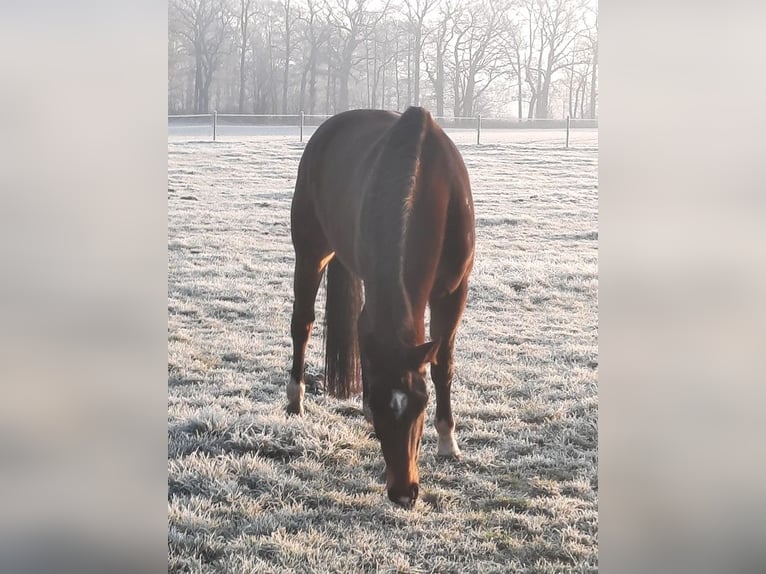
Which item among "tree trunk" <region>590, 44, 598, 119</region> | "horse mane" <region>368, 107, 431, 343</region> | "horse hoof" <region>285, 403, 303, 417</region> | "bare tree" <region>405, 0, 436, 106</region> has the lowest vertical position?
"horse hoof" <region>285, 403, 303, 417</region>

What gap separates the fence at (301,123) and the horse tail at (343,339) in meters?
0.51

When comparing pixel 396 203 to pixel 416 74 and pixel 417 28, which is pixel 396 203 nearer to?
pixel 416 74

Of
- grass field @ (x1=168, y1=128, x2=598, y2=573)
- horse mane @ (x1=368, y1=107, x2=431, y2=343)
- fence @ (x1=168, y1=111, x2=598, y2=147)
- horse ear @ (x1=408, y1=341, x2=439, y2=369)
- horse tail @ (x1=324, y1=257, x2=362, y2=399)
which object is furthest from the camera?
horse tail @ (x1=324, y1=257, x2=362, y2=399)

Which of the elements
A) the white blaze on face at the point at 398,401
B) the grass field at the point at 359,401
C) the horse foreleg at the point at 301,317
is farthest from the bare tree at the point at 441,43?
the white blaze on face at the point at 398,401

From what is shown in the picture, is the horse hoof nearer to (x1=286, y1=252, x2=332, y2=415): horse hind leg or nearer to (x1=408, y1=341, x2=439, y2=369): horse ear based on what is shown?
(x1=286, y1=252, x2=332, y2=415): horse hind leg

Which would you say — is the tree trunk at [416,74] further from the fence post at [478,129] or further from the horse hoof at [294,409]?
the horse hoof at [294,409]

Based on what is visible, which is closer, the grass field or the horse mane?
the horse mane

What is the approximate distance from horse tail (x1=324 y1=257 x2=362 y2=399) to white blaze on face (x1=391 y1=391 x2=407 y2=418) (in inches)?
25.0

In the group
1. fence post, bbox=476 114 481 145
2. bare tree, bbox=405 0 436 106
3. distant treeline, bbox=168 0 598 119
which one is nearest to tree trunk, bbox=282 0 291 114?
distant treeline, bbox=168 0 598 119

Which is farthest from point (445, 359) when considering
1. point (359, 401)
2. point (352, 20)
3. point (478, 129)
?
point (352, 20)

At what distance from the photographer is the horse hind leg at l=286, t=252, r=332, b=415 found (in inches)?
105

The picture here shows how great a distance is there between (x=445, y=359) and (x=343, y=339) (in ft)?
1.21

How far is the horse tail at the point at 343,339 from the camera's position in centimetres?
266
